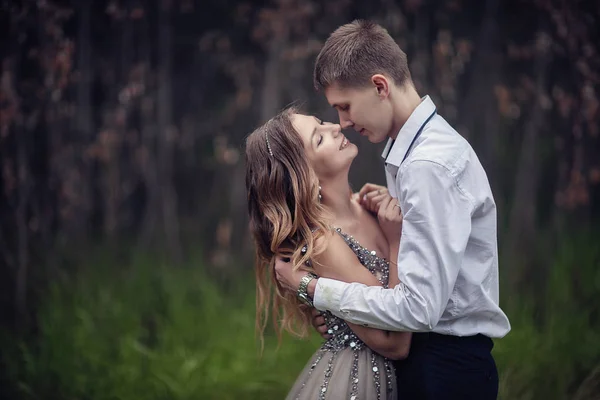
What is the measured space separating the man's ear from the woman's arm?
464 mm

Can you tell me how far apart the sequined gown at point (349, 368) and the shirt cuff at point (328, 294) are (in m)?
0.17

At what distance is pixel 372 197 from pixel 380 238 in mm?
140

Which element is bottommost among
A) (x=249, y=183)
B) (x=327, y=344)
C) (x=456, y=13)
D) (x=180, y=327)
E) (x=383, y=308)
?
(x=180, y=327)

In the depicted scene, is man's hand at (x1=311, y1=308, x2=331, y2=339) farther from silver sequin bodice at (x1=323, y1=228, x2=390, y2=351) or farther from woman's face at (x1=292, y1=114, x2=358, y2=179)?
woman's face at (x1=292, y1=114, x2=358, y2=179)

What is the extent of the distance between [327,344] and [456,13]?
2.37 meters

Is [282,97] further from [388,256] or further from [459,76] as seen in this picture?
[388,256]

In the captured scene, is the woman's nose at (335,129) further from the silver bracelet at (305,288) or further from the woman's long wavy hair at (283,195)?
the silver bracelet at (305,288)

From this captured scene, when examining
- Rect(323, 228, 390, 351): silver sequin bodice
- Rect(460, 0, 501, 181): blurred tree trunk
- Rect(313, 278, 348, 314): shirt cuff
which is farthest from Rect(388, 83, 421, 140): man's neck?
Rect(460, 0, 501, 181): blurred tree trunk

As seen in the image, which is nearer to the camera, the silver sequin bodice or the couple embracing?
the couple embracing

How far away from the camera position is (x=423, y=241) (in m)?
2.10

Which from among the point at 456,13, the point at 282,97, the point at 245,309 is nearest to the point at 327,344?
the point at 245,309

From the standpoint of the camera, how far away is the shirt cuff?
2318 mm

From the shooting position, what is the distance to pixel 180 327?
4.25 m

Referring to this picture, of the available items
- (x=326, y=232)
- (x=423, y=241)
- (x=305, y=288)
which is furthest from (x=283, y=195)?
(x=423, y=241)
